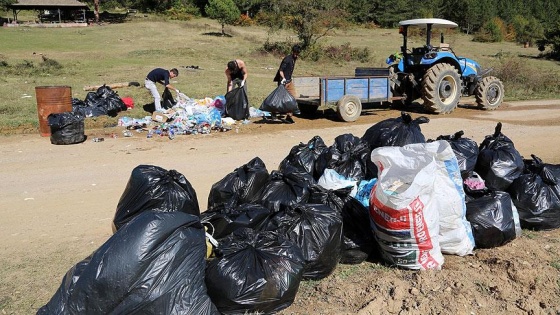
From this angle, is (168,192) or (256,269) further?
(168,192)

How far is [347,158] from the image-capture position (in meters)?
5.39

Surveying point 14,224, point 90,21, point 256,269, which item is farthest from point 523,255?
point 90,21

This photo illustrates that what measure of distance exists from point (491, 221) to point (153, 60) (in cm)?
1933

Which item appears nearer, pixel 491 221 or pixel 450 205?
pixel 450 205

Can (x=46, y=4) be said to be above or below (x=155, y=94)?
above

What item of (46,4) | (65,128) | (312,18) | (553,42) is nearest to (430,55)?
(65,128)

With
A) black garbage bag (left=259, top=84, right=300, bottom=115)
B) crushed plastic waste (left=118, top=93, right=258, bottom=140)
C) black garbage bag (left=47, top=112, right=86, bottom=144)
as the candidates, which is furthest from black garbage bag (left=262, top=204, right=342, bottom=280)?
black garbage bag (left=259, top=84, right=300, bottom=115)

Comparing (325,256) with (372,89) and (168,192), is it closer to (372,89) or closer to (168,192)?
(168,192)

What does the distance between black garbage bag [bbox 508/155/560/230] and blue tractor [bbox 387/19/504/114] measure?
7.23 m

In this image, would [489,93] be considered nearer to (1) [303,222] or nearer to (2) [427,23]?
(2) [427,23]

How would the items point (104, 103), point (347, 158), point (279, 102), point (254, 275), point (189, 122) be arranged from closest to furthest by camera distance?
point (254, 275) → point (347, 158) → point (189, 122) → point (279, 102) → point (104, 103)

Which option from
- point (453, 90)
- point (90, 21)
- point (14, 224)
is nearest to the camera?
point (14, 224)

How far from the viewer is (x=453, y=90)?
40.8 ft

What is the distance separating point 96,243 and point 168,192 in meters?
0.98
